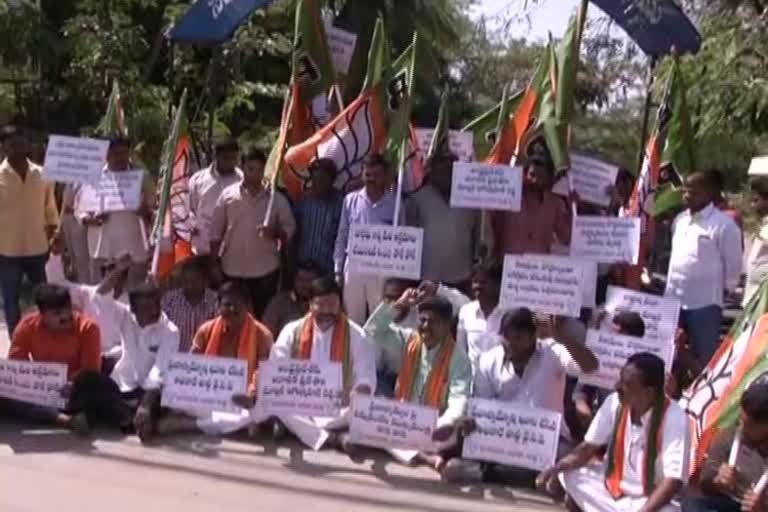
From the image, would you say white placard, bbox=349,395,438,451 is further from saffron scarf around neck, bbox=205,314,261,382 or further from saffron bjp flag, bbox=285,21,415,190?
saffron bjp flag, bbox=285,21,415,190

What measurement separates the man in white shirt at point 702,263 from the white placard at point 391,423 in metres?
1.83

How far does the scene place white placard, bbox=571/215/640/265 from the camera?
25.5 ft

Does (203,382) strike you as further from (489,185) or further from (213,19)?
(213,19)

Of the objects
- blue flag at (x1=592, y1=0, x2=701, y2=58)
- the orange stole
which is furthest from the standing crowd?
blue flag at (x1=592, y1=0, x2=701, y2=58)

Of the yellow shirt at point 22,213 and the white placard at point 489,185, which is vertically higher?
the white placard at point 489,185

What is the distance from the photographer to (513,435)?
6.92m

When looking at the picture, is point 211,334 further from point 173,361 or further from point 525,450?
point 525,450

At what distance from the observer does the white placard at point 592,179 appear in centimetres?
880

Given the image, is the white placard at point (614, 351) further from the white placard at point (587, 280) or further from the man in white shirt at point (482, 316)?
the man in white shirt at point (482, 316)

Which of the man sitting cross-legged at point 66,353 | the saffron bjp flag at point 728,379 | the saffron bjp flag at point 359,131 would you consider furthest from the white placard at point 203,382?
the saffron bjp flag at point 728,379

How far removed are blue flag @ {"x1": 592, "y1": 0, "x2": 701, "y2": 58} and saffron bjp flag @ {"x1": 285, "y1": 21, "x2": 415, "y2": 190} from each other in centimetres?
144

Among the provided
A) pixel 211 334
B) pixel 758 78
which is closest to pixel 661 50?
pixel 758 78

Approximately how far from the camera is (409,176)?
9141 millimetres

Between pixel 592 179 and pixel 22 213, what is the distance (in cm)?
383
